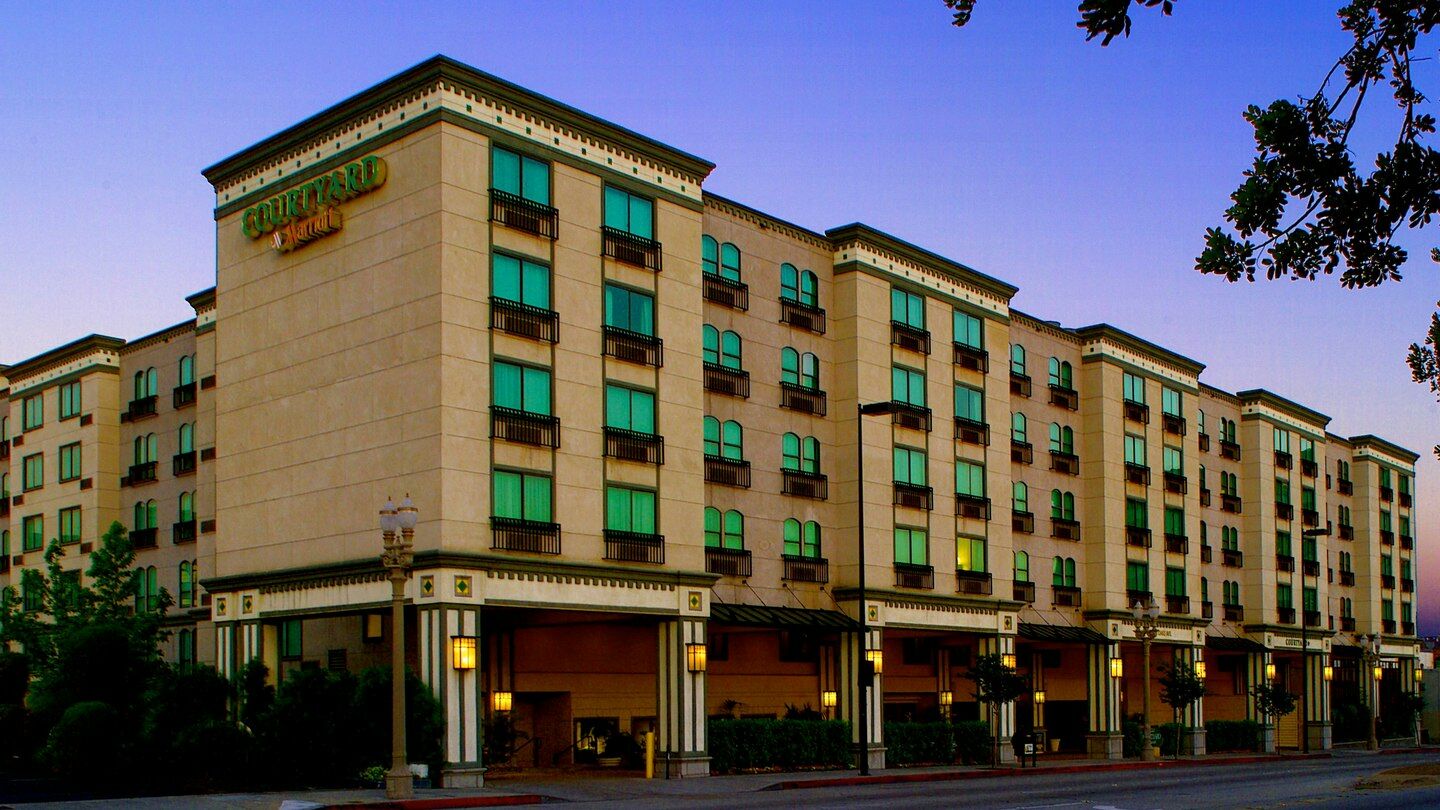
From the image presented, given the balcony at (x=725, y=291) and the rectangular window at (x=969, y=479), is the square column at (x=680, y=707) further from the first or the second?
the rectangular window at (x=969, y=479)

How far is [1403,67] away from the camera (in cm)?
1020

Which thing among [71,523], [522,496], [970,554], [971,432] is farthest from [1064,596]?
[71,523]

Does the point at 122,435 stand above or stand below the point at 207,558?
above

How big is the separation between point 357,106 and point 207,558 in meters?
22.4

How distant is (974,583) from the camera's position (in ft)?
194

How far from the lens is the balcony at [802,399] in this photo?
53.4 m

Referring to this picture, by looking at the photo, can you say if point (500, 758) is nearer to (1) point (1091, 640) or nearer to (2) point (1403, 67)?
(1) point (1091, 640)

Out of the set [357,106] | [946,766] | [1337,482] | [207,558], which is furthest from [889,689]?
[1337,482]

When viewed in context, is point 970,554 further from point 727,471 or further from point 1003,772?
point 727,471

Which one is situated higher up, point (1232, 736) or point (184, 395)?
point (184, 395)

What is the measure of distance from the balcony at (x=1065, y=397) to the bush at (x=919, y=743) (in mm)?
18107

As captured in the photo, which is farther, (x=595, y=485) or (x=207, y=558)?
(x=207, y=558)

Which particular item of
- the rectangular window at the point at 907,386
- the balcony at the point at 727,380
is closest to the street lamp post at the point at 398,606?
the balcony at the point at 727,380

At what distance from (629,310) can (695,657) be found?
10110 mm
